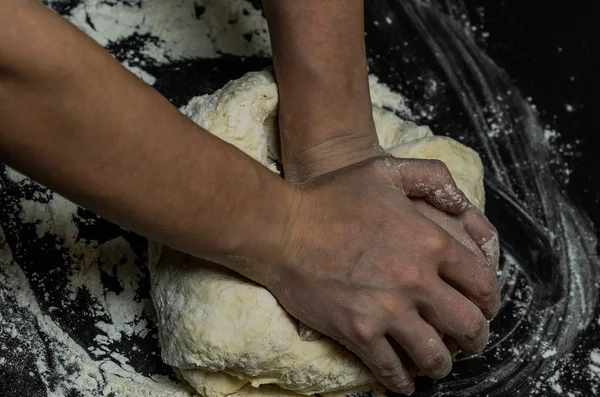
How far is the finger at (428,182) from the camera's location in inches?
40.8

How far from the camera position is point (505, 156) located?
4.65ft

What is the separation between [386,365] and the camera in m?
1.00

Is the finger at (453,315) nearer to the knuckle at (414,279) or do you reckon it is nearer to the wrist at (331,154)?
the knuckle at (414,279)

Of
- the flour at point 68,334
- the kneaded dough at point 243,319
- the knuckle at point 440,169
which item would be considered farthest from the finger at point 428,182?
the flour at point 68,334

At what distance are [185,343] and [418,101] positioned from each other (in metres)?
0.72

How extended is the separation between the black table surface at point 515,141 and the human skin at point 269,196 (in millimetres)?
216

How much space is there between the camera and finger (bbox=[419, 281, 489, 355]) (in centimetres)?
99

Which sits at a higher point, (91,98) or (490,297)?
(91,98)

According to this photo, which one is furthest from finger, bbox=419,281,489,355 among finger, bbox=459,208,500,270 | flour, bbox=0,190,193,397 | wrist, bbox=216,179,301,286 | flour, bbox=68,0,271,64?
flour, bbox=68,0,271,64

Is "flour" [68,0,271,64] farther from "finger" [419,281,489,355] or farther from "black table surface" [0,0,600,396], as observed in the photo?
"finger" [419,281,489,355]

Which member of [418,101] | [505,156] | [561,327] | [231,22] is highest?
[231,22]

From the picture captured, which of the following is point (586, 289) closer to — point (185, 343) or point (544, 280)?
point (544, 280)

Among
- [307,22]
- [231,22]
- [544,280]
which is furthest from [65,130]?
[544,280]

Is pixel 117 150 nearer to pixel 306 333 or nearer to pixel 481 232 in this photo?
pixel 306 333
